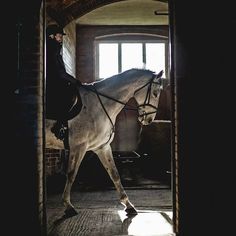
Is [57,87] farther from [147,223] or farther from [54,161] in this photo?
[54,161]

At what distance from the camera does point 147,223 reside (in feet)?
Answer: 13.8

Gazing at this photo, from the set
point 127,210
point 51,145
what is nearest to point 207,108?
point 127,210

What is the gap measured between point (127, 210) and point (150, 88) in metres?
1.94

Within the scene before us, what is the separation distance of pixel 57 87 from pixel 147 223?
7.51 ft

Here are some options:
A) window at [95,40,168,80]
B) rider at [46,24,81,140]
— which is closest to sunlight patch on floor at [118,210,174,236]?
rider at [46,24,81,140]

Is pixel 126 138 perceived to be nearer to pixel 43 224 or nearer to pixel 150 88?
pixel 150 88

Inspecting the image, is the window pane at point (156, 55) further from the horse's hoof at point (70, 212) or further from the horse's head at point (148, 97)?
the horse's hoof at point (70, 212)

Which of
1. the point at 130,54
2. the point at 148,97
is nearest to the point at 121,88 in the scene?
the point at 148,97

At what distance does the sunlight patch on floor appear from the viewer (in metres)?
3.79

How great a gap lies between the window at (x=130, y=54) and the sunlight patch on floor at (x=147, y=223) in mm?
8042

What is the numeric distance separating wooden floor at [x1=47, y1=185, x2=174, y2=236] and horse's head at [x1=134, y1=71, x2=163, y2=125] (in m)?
1.47

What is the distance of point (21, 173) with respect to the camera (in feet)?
10.2

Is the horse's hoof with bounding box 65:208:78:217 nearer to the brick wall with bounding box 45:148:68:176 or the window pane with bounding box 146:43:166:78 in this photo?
the brick wall with bounding box 45:148:68:176

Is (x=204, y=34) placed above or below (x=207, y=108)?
above
